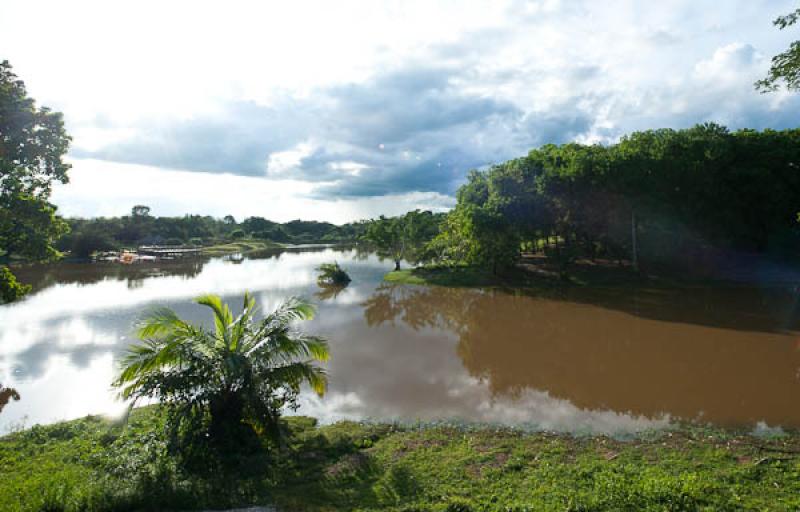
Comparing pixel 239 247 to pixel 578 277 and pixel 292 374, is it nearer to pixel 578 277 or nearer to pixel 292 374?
pixel 578 277

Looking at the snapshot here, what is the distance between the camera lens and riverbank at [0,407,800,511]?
597 cm

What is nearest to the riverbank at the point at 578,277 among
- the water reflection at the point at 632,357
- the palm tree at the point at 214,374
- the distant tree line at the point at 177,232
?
the water reflection at the point at 632,357

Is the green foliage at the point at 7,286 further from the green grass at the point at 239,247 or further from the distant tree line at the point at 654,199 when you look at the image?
the green grass at the point at 239,247

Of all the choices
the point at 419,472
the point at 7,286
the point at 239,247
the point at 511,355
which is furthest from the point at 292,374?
the point at 239,247

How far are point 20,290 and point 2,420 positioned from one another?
3.63m

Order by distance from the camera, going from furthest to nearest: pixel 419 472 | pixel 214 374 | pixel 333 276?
pixel 333 276 < pixel 214 374 < pixel 419 472

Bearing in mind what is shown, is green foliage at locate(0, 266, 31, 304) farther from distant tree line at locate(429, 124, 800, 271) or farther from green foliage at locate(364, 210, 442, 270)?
green foliage at locate(364, 210, 442, 270)

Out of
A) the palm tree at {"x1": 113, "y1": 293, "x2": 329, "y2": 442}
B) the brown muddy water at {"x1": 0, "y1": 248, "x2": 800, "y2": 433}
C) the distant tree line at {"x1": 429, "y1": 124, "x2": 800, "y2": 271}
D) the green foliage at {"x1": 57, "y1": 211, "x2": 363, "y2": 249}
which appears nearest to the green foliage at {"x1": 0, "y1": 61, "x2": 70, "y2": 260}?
the brown muddy water at {"x1": 0, "y1": 248, "x2": 800, "y2": 433}

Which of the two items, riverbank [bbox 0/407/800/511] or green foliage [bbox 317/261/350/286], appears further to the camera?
green foliage [bbox 317/261/350/286]

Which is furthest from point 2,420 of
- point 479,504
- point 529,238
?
point 529,238

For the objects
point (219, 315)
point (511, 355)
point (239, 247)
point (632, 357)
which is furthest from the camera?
point (239, 247)

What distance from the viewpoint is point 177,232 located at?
9512 cm

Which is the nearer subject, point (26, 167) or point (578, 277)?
point (26, 167)

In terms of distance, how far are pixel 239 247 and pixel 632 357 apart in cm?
9017
